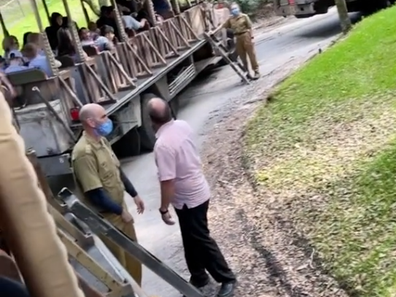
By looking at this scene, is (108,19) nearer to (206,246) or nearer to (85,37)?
(85,37)

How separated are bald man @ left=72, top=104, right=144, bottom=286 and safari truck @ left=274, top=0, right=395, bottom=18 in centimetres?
1412

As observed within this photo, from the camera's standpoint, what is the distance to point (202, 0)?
1705 cm

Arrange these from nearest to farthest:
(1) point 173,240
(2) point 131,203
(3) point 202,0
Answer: (1) point 173,240, (2) point 131,203, (3) point 202,0

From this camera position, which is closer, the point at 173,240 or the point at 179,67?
the point at 173,240

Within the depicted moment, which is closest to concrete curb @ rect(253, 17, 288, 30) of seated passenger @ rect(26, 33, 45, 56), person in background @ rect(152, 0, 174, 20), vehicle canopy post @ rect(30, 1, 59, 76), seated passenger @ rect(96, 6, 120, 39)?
person in background @ rect(152, 0, 174, 20)

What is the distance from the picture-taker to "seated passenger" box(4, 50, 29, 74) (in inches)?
362

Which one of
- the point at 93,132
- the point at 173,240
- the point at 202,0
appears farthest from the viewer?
the point at 202,0

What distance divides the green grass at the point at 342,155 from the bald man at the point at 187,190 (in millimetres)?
788

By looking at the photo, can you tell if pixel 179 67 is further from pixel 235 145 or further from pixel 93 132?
pixel 93 132

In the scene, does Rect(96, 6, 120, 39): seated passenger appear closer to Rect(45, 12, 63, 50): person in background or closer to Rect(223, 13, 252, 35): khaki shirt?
Rect(45, 12, 63, 50): person in background

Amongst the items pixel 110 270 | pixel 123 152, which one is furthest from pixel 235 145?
pixel 110 270

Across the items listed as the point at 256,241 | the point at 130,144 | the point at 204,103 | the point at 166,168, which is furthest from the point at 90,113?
the point at 204,103

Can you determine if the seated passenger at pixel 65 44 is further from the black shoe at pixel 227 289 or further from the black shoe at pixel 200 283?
the black shoe at pixel 227 289

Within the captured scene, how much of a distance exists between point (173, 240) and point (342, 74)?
378 cm
